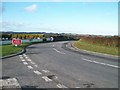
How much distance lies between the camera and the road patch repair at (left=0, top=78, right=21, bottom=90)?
872 cm

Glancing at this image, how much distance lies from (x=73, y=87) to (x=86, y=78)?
6.03 feet

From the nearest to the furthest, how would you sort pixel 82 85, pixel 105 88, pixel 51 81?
pixel 105 88
pixel 82 85
pixel 51 81

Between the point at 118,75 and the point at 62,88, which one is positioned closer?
the point at 62,88

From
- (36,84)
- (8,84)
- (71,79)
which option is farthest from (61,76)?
(8,84)

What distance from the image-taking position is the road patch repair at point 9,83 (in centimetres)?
872

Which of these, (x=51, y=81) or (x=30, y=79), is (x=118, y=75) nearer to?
(x=51, y=81)

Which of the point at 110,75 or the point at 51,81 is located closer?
the point at 51,81

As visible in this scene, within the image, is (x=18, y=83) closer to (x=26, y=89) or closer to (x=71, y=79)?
(x=26, y=89)

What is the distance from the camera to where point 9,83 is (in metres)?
9.29

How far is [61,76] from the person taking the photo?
10859 mm

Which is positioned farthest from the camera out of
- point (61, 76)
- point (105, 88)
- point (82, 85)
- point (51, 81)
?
point (61, 76)

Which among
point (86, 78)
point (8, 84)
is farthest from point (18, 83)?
point (86, 78)

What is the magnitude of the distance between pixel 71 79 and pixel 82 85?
1.20m

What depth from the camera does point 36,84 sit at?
9.24 meters
